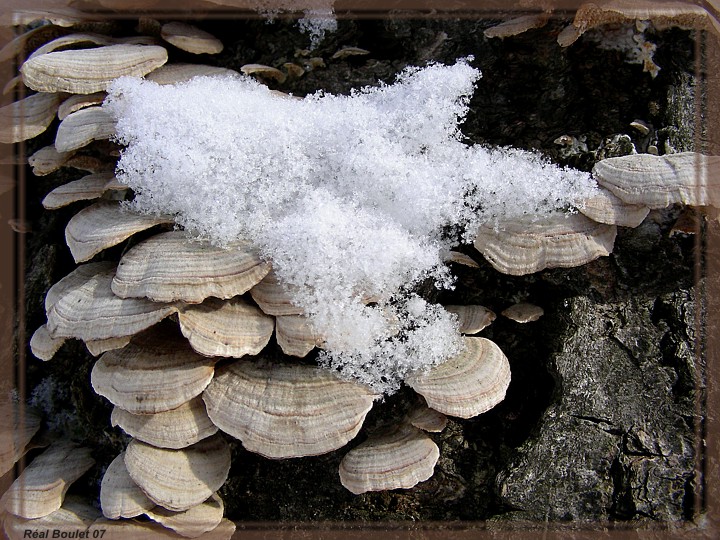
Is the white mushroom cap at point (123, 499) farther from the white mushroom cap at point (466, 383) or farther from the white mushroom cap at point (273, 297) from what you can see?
the white mushroom cap at point (466, 383)

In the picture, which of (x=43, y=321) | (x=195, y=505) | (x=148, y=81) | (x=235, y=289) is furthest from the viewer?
(x=43, y=321)

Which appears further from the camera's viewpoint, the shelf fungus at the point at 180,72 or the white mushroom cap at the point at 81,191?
the shelf fungus at the point at 180,72

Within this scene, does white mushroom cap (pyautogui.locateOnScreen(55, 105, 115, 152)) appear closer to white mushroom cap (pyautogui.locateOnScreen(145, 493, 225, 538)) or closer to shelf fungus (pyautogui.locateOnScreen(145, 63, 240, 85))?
shelf fungus (pyautogui.locateOnScreen(145, 63, 240, 85))

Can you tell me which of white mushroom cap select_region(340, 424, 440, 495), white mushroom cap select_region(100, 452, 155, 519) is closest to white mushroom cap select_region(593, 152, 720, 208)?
white mushroom cap select_region(340, 424, 440, 495)

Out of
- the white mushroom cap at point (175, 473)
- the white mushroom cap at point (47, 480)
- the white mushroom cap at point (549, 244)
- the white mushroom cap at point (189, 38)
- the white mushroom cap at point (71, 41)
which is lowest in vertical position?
the white mushroom cap at point (47, 480)

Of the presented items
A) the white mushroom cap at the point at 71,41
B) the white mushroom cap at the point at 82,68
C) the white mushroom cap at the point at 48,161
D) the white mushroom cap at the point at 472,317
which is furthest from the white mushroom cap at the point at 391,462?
the white mushroom cap at the point at 71,41

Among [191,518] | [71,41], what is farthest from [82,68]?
[191,518]

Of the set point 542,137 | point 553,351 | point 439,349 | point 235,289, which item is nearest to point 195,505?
point 235,289

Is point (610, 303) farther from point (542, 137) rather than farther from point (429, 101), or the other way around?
→ point (429, 101)
